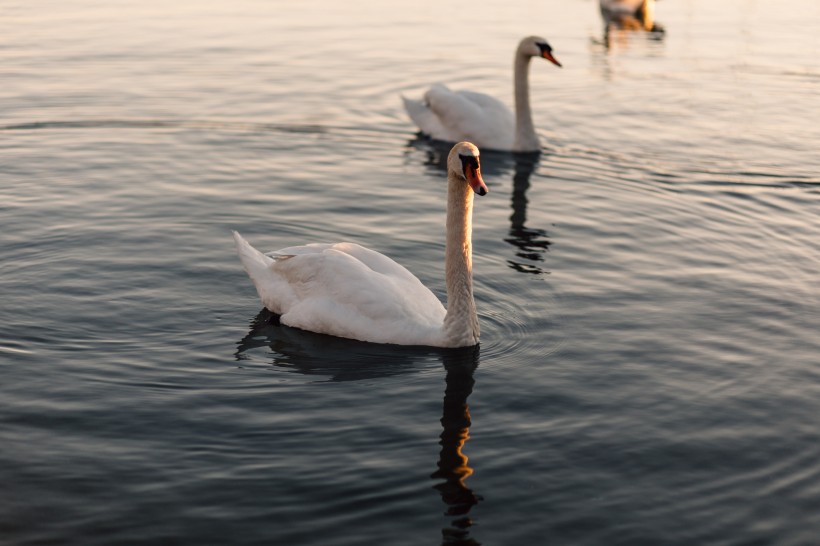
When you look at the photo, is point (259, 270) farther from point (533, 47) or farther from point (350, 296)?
point (533, 47)

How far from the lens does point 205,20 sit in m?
31.3

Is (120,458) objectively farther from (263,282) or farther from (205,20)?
(205,20)

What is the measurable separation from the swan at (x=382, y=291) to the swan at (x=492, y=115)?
8.53m

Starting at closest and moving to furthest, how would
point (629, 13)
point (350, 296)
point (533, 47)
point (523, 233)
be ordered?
point (350, 296)
point (523, 233)
point (533, 47)
point (629, 13)

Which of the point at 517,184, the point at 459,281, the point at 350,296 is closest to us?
the point at 459,281

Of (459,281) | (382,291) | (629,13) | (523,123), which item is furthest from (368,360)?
(629,13)

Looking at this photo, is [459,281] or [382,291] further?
[382,291]

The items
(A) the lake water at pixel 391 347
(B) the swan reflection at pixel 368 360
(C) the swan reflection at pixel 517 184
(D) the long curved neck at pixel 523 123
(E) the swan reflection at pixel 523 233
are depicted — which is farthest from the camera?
(D) the long curved neck at pixel 523 123

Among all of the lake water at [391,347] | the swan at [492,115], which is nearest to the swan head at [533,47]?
the swan at [492,115]

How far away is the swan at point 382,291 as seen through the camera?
11.9m

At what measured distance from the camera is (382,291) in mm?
12180

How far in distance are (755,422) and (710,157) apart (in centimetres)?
999

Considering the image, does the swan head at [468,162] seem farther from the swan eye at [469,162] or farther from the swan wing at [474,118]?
the swan wing at [474,118]

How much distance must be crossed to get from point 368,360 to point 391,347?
0.36 m
